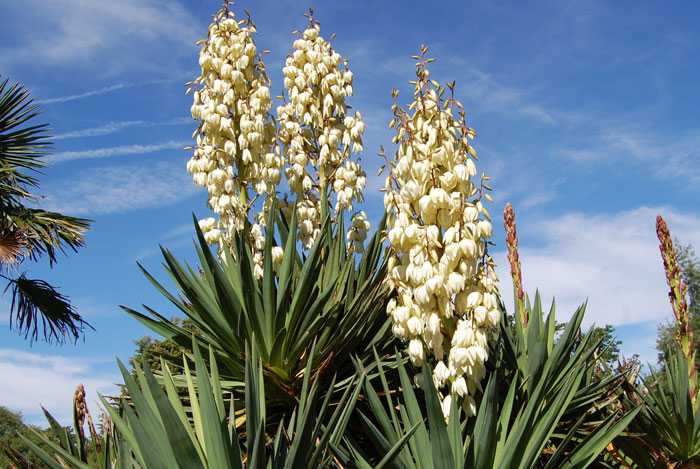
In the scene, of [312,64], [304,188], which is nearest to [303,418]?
[304,188]

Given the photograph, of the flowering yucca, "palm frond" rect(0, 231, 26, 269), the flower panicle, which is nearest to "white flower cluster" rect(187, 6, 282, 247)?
the flowering yucca

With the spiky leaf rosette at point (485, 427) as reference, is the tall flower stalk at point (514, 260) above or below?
above

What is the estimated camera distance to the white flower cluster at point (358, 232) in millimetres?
A: 4184

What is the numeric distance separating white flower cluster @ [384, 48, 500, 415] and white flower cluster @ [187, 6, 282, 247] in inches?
43.1

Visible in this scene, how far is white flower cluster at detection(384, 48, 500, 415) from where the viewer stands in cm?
283

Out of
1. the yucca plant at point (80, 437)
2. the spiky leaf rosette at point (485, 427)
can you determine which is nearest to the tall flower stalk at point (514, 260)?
the spiky leaf rosette at point (485, 427)

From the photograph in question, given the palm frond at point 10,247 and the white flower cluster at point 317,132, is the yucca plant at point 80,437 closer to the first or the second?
the white flower cluster at point 317,132

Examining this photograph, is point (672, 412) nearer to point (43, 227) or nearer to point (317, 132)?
point (317, 132)

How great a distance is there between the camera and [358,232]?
4227 millimetres

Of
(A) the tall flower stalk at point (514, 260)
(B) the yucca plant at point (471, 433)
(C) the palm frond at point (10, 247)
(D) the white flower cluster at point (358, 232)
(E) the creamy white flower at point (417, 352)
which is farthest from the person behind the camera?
(C) the palm frond at point (10, 247)

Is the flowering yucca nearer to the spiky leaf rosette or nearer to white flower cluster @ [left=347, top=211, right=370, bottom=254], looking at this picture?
white flower cluster @ [left=347, top=211, right=370, bottom=254]

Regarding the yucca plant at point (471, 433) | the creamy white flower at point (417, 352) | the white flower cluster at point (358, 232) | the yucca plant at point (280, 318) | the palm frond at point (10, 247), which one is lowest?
the yucca plant at point (471, 433)

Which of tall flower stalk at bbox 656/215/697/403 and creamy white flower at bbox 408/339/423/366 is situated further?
tall flower stalk at bbox 656/215/697/403

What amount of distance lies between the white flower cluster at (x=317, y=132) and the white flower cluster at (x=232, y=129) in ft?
0.73
